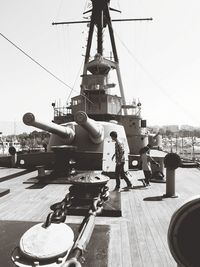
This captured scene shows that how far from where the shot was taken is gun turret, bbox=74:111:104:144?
5910 mm

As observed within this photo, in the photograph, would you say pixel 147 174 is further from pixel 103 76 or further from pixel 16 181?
pixel 103 76

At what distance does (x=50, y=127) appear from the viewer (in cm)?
637

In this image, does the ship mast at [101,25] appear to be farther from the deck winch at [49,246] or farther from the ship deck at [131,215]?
the deck winch at [49,246]

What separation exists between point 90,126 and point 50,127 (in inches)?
39.2

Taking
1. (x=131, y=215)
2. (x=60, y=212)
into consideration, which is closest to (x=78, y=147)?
(x=131, y=215)

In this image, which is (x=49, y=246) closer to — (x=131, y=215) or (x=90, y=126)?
(x=131, y=215)

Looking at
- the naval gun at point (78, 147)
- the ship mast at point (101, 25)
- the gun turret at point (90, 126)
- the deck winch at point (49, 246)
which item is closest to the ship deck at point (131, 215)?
the naval gun at point (78, 147)

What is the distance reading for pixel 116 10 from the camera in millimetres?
17484

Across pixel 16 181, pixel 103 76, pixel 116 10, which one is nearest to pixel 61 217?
pixel 16 181

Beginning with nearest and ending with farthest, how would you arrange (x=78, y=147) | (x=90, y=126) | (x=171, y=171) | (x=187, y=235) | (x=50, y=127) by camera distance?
(x=187, y=235) < (x=171, y=171) < (x=50, y=127) < (x=90, y=126) < (x=78, y=147)

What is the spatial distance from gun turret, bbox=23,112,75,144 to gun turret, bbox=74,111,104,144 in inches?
24.5

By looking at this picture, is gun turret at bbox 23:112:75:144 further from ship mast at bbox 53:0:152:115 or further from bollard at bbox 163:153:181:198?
ship mast at bbox 53:0:152:115

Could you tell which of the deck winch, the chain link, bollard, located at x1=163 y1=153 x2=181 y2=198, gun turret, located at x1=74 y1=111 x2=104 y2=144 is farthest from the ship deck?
gun turret, located at x1=74 y1=111 x2=104 y2=144

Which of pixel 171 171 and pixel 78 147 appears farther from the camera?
pixel 78 147
